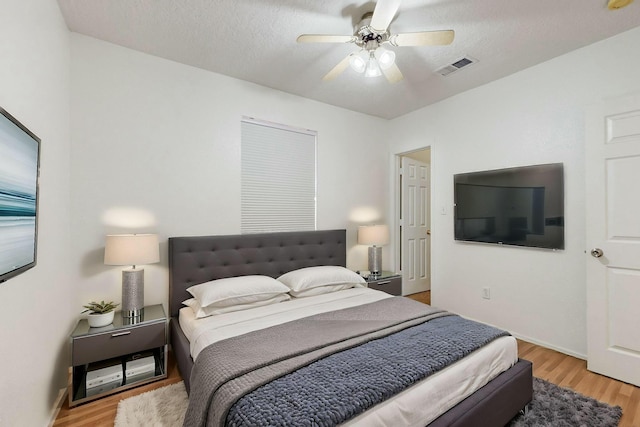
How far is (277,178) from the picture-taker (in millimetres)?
3254

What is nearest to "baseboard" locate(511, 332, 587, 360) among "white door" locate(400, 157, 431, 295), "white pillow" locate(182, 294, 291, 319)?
"white door" locate(400, 157, 431, 295)

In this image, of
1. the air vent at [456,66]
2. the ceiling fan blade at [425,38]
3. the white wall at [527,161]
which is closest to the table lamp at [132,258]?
the ceiling fan blade at [425,38]

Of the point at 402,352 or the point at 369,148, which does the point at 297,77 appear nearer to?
the point at 369,148

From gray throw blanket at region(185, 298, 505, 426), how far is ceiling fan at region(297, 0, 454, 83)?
181cm

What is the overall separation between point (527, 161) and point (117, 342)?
3802 millimetres

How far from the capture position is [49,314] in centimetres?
172

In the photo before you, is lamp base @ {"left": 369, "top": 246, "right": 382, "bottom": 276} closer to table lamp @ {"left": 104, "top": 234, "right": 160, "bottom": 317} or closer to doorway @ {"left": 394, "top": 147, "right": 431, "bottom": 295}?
doorway @ {"left": 394, "top": 147, "right": 431, "bottom": 295}

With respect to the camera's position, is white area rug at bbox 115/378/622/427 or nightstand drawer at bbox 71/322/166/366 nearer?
white area rug at bbox 115/378/622/427

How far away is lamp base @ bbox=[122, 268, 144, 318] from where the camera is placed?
2232mm

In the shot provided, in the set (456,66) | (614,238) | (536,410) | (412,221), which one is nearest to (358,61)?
(456,66)

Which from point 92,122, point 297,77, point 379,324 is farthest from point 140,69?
point 379,324

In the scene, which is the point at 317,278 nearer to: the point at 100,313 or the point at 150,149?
the point at 100,313

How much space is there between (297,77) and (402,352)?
2.64 m

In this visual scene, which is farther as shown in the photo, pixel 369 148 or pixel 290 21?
pixel 369 148
